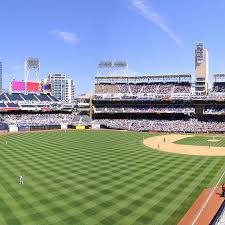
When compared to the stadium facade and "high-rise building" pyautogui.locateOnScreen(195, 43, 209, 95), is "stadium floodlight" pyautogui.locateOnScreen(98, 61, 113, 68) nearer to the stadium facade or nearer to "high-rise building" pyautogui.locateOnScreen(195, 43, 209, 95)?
the stadium facade

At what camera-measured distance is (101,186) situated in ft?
105

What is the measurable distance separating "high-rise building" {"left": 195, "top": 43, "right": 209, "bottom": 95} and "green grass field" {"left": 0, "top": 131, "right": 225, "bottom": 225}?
73.4m

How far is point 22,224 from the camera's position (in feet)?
73.5

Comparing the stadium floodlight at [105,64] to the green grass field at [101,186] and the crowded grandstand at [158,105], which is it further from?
the green grass field at [101,186]

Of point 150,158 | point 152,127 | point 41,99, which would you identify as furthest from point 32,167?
point 41,99

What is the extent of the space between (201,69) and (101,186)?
101841 millimetres

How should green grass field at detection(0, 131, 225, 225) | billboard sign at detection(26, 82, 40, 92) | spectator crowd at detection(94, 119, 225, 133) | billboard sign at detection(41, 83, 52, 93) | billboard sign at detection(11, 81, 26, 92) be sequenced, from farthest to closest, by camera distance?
billboard sign at detection(41, 83, 52, 93) → billboard sign at detection(26, 82, 40, 92) → billboard sign at detection(11, 81, 26, 92) → spectator crowd at detection(94, 119, 225, 133) → green grass field at detection(0, 131, 225, 225)

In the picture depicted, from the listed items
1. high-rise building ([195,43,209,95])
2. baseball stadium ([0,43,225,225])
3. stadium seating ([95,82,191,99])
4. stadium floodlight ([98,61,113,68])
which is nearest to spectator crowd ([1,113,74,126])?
baseball stadium ([0,43,225,225])

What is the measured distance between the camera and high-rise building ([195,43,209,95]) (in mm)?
121162

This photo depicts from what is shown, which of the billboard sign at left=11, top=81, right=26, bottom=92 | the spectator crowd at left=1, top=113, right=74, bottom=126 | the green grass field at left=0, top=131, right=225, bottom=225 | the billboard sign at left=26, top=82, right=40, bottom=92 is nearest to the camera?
the green grass field at left=0, top=131, right=225, bottom=225

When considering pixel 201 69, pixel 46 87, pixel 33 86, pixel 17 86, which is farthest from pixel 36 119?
pixel 201 69

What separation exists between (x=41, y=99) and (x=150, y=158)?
82614 millimetres

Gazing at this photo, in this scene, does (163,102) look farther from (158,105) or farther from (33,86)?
(33,86)

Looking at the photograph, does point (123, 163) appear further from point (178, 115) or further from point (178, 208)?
point (178, 115)
